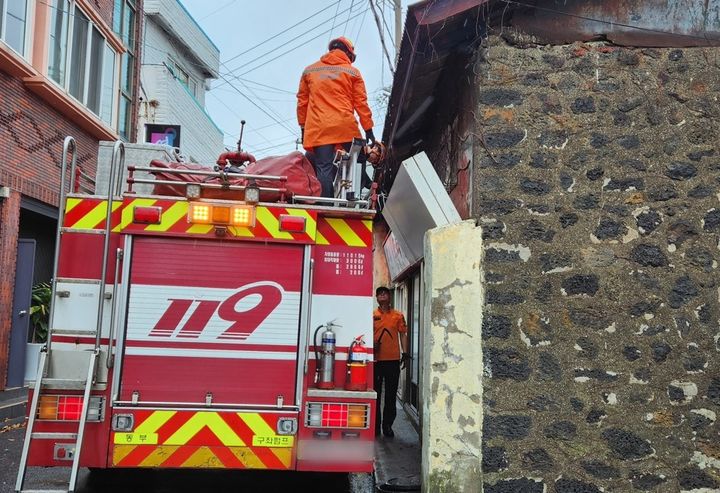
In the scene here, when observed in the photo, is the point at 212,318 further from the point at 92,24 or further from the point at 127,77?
the point at 127,77

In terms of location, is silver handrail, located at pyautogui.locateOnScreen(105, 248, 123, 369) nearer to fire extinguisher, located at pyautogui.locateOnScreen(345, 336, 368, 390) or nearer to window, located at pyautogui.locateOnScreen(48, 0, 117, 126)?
fire extinguisher, located at pyautogui.locateOnScreen(345, 336, 368, 390)

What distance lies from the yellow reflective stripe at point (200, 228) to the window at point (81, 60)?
8.48 m

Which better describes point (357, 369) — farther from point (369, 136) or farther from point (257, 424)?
point (369, 136)

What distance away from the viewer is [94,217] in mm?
4629

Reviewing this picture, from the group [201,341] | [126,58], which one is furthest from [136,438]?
[126,58]

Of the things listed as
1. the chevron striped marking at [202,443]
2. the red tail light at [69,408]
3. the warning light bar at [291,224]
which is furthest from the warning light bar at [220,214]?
the red tail light at [69,408]

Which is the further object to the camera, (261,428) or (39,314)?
(39,314)

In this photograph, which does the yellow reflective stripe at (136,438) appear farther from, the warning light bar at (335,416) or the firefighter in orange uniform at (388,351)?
the firefighter in orange uniform at (388,351)

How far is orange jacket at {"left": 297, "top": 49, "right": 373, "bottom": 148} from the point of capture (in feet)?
20.3

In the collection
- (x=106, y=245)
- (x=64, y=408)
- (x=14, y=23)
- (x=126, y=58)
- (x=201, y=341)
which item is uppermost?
(x=126, y=58)

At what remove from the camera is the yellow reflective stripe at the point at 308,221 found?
15.5ft

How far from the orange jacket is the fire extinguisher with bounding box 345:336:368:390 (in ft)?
7.69

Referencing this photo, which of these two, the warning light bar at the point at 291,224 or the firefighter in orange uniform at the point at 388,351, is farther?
the firefighter in orange uniform at the point at 388,351

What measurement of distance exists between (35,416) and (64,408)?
0.58 feet
